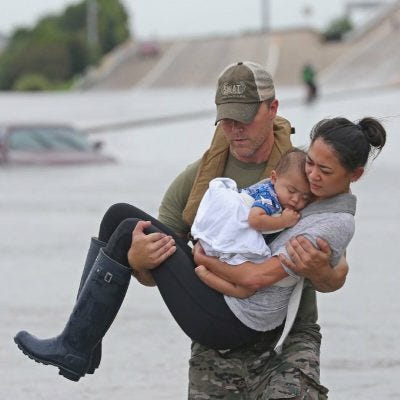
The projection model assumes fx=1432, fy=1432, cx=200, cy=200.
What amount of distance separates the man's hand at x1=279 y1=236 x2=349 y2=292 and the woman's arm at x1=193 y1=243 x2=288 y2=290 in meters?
0.04

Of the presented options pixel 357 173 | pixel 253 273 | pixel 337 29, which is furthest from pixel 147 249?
pixel 337 29

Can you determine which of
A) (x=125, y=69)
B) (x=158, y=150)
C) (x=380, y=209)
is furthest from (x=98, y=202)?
(x=125, y=69)

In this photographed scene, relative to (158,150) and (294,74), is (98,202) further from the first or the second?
(294,74)

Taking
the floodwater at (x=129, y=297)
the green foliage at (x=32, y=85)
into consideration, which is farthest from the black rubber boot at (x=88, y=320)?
the green foliage at (x=32, y=85)

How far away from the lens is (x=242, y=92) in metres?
4.71

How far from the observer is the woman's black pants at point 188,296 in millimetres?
4699

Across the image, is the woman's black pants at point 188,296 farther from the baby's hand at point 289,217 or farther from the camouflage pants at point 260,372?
the baby's hand at point 289,217

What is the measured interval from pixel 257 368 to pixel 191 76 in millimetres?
89382

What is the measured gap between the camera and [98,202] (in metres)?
18.5

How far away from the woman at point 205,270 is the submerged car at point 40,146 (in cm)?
1980

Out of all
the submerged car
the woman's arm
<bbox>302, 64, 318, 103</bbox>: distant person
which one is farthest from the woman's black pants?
<bbox>302, 64, 318, 103</bbox>: distant person

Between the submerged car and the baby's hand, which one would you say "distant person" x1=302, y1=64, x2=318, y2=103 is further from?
the baby's hand

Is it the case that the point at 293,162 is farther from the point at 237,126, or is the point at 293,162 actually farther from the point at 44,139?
the point at 44,139

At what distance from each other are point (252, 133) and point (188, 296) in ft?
1.91
